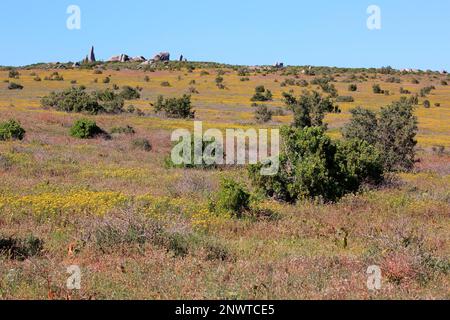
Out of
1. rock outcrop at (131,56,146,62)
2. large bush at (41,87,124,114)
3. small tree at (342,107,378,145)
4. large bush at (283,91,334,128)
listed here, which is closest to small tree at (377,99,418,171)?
small tree at (342,107,378,145)

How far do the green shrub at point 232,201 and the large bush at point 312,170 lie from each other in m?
2.48

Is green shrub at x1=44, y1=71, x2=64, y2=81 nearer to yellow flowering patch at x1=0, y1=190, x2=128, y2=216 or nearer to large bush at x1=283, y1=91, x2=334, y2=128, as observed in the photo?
large bush at x1=283, y1=91, x2=334, y2=128

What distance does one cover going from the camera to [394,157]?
22844 millimetres

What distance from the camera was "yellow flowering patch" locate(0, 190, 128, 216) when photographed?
38.2 ft

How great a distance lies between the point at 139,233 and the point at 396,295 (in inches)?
168

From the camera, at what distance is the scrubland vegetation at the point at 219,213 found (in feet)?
23.6

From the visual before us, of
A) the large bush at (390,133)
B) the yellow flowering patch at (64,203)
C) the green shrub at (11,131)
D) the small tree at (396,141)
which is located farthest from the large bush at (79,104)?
the yellow flowering patch at (64,203)

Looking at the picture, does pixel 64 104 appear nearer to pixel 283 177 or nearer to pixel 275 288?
pixel 283 177

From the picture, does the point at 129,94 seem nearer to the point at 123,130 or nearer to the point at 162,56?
the point at 123,130

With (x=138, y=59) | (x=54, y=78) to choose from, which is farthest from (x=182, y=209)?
(x=138, y=59)

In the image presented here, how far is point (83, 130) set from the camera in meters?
25.9

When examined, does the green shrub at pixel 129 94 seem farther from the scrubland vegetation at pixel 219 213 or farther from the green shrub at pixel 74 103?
the scrubland vegetation at pixel 219 213

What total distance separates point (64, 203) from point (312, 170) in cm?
634

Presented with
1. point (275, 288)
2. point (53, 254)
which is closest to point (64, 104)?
point (53, 254)
